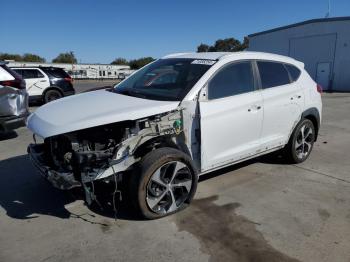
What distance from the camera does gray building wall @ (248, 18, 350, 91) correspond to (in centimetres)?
2538

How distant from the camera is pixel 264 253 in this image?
3.17 meters

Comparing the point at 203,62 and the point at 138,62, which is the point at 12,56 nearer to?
the point at 138,62

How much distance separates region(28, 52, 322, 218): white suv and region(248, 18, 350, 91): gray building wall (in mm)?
23384

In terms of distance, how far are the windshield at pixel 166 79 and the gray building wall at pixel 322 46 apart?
955 inches

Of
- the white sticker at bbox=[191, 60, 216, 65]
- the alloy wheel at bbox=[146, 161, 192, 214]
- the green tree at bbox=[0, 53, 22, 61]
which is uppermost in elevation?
the green tree at bbox=[0, 53, 22, 61]

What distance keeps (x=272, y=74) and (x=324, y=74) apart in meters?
24.3

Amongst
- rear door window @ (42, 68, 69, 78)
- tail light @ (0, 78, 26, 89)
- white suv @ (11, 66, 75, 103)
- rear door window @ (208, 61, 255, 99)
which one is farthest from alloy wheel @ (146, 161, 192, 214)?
rear door window @ (42, 68, 69, 78)

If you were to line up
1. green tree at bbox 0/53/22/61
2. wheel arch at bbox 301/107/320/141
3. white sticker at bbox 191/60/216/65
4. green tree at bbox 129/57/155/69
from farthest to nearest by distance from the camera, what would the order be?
green tree at bbox 129/57/155/69, green tree at bbox 0/53/22/61, wheel arch at bbox 301/107/320/141, white sticker at bbox 191/60/216/65

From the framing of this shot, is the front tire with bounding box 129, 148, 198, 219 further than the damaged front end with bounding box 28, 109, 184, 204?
Yes

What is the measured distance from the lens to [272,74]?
5.00 m

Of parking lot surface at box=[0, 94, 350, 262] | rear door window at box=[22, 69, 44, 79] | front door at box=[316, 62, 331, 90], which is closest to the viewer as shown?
parking lot surface at box=[0, 94, 350, 262]

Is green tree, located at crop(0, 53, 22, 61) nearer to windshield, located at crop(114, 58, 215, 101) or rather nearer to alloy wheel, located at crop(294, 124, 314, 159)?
windshield, located at crop(114, 58, 215, 101)

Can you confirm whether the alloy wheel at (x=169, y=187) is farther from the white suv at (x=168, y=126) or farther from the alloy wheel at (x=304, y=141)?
the alloy wheel at (x=304, y=141)

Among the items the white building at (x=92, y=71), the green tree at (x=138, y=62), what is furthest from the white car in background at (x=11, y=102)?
the green tree at (x=138, y=62)
